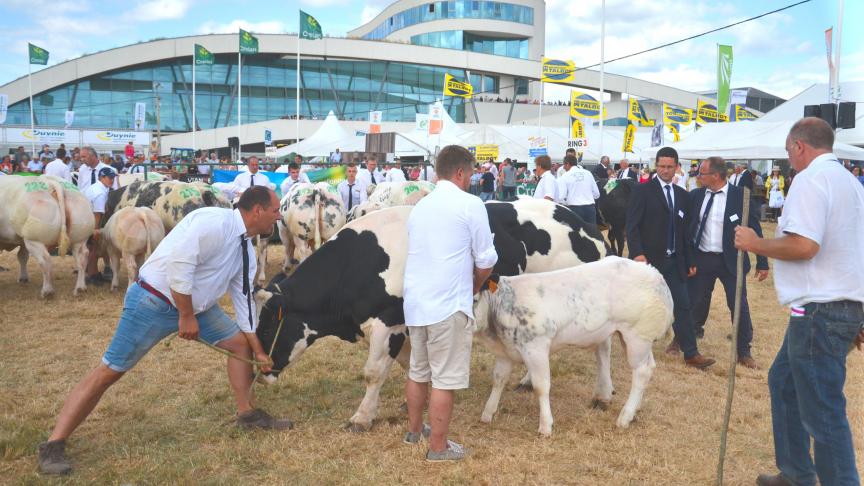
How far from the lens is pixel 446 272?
4188 millimetres

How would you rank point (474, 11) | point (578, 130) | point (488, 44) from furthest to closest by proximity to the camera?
point (488, 44) → point (474, 11) → point (578, 130)

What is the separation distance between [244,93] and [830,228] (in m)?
56.8

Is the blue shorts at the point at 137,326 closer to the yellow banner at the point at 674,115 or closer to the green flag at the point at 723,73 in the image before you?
the green flag at the point at 723,73

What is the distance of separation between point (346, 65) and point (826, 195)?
56.7 m

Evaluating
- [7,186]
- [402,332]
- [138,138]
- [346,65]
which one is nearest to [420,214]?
[402,332]

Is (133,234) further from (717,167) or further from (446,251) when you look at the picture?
(717,167)

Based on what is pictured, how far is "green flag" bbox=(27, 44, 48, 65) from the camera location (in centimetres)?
3833

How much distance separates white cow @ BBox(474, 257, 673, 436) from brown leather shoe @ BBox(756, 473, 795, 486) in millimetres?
1197

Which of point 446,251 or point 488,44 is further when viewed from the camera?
point 488,44

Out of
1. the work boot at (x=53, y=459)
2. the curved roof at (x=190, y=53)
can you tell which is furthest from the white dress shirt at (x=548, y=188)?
the curved roof at (x=190, y=53)

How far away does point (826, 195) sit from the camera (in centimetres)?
338

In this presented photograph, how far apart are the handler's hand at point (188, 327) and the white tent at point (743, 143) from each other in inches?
787

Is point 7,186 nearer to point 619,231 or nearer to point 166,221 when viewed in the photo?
Answer: point 166,221

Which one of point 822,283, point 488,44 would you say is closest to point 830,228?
point 822,283
